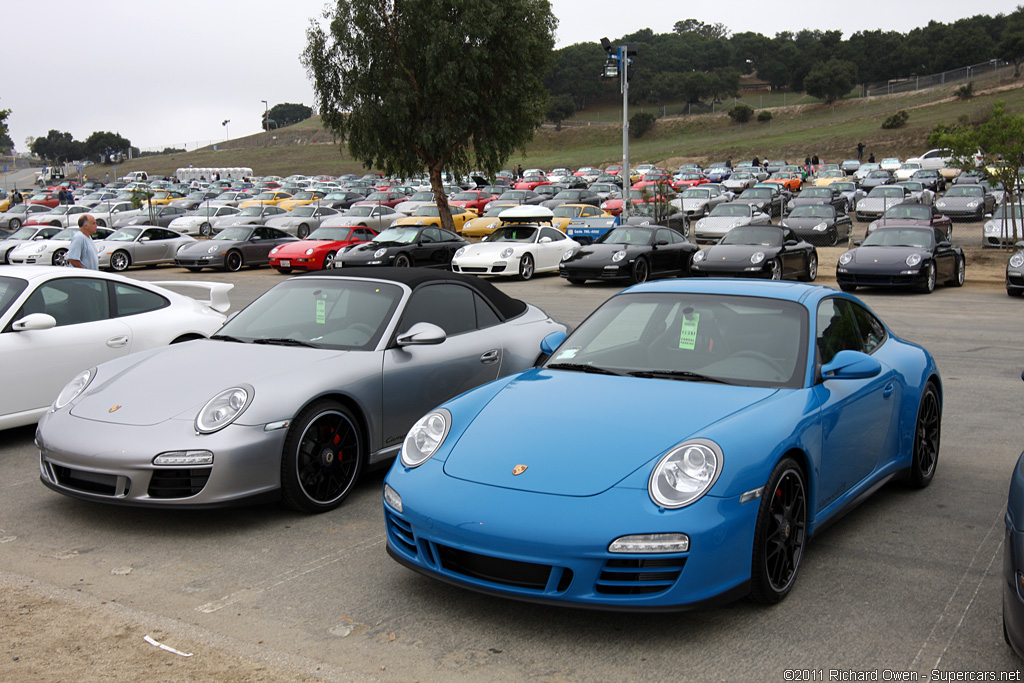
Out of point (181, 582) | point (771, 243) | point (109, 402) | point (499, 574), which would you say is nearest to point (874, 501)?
point (499, 574)

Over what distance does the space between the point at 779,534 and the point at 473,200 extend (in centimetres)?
4088

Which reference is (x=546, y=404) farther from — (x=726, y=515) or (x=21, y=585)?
(x=21, y=585)

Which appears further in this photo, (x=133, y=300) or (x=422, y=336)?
(x=133, y=300)

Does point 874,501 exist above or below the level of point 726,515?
below

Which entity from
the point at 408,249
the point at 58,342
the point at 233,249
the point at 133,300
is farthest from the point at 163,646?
the point at 233,249

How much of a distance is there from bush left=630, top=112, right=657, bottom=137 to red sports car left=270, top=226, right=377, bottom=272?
3147 inches

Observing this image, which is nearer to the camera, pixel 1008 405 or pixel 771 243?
pixel 1008 405

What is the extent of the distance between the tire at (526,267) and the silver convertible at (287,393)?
16.2m

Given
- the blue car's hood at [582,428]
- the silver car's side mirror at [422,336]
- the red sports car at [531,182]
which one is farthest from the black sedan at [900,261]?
the red sports car at [531,182]

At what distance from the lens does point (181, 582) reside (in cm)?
461

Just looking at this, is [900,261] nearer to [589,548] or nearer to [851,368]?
[851,368]

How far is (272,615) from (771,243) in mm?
18371

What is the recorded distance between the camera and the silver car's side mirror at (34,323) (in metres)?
7.17

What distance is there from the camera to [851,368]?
471 cm
